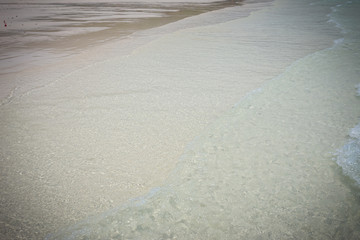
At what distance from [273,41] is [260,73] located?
2474 mm

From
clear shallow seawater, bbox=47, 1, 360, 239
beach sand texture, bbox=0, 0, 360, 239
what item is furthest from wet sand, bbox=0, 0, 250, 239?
clear shallow seawater, bbox=47, 1, 360, 239

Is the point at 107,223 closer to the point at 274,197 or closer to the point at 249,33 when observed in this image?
the point at 274,197

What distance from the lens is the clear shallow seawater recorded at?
51.1 inches

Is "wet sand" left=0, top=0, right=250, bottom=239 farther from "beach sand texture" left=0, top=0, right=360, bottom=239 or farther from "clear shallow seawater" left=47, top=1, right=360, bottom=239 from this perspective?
"clear shallow seawater" left=47, top=1, right=360, bottom=239

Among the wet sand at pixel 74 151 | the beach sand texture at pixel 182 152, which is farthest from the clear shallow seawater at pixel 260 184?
the wet sand at pixel 74 151

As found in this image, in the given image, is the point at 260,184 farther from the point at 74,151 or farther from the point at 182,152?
the point at 74,151

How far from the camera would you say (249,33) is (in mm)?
6543

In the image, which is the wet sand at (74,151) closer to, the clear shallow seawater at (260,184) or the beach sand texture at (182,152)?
the beach sand texture at (182,152)

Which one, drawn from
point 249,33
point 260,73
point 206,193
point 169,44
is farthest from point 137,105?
point 249,33

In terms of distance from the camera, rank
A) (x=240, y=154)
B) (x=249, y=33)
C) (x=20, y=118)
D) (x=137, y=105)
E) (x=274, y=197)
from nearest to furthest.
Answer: (x=274, y=197), (x=240, y=154), (x=20, y=118), (x=137, y=105), (x=249, y=33)

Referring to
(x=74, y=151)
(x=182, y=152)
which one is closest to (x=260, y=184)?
(x=182, y=152)

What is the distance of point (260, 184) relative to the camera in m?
1.57

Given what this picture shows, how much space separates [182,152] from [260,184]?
2.20 feet

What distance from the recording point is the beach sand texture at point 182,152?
135 cm
